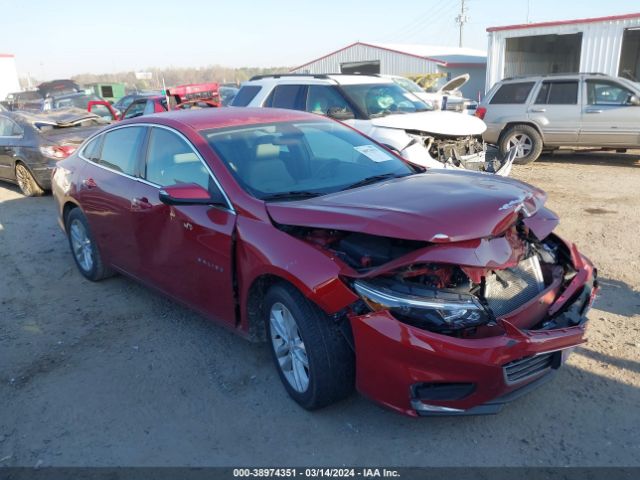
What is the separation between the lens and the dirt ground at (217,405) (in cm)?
293

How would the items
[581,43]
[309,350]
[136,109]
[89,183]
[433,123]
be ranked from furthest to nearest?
[581,43], [136,109], [433,123], [89,183], [309,350]

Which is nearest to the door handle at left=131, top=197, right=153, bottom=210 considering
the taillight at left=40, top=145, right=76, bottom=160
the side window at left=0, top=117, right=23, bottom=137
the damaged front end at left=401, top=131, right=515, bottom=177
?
the damaged front end at left=401, top=131, right=515, bottom=177

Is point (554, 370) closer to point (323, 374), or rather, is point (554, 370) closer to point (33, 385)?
point (323, 374)

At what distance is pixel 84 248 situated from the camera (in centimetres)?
556

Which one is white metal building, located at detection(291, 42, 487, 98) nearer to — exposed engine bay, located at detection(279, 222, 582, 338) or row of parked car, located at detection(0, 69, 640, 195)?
row of parked car, located at detection(0, 69, 640, 195)

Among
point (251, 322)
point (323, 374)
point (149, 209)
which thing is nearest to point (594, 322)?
point (323, 374)

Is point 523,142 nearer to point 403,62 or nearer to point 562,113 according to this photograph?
point 562,113

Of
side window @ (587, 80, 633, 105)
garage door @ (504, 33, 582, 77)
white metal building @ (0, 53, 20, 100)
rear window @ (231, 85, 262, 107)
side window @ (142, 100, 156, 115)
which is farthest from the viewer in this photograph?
white metal building @ (0, 53, 20, 100)

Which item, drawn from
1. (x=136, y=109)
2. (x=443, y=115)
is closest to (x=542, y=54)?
(x=136, y=109)

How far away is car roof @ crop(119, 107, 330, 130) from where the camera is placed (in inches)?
162

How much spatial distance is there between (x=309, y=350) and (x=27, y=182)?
8.97m

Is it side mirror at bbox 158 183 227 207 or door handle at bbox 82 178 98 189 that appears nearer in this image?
side mirror at bbox 158 183 227 207

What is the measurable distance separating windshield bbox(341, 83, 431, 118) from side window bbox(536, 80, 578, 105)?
3659mm

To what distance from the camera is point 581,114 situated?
10.9 metres
